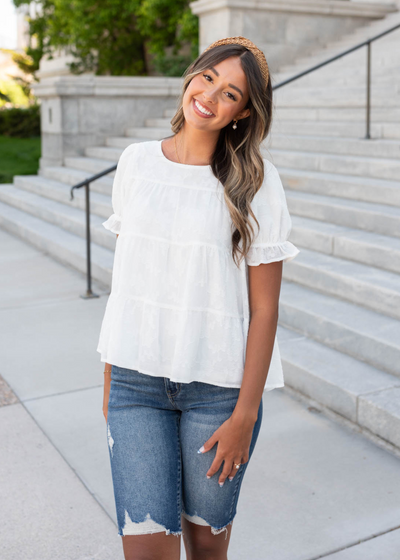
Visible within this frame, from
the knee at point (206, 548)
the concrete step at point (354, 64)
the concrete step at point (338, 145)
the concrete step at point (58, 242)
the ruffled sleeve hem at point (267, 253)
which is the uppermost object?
the concrete step at point (354, 64)

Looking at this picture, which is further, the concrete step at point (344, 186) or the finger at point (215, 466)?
the concrete step at point (344, 186)

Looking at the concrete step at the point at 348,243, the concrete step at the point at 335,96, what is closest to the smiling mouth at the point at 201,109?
the concrete step at the point at 348,243

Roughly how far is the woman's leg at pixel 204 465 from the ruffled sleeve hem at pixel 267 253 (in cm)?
38

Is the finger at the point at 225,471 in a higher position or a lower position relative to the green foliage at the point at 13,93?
lower

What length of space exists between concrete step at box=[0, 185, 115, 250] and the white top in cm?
616

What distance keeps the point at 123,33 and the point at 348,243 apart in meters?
18.2

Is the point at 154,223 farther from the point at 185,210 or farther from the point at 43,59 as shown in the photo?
the point at 43,59

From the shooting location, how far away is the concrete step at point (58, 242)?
7.48 m

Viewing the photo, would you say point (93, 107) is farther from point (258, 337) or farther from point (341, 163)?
point (258, 337)

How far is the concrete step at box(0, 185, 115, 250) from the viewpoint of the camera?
8.55 metres

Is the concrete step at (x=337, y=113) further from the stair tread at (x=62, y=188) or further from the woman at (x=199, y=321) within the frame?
the woman at (x=199, y=321)

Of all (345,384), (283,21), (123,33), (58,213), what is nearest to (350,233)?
(345,384)

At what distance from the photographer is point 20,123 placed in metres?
22.1

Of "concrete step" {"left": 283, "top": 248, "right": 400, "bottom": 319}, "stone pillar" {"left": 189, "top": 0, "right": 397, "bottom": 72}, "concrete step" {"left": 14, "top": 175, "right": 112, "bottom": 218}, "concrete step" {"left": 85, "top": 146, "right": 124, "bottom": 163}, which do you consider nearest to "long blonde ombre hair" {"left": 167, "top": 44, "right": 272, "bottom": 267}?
"concrete step" {"left": 283, "top": 248, "right": 400, "bottom": 319}
